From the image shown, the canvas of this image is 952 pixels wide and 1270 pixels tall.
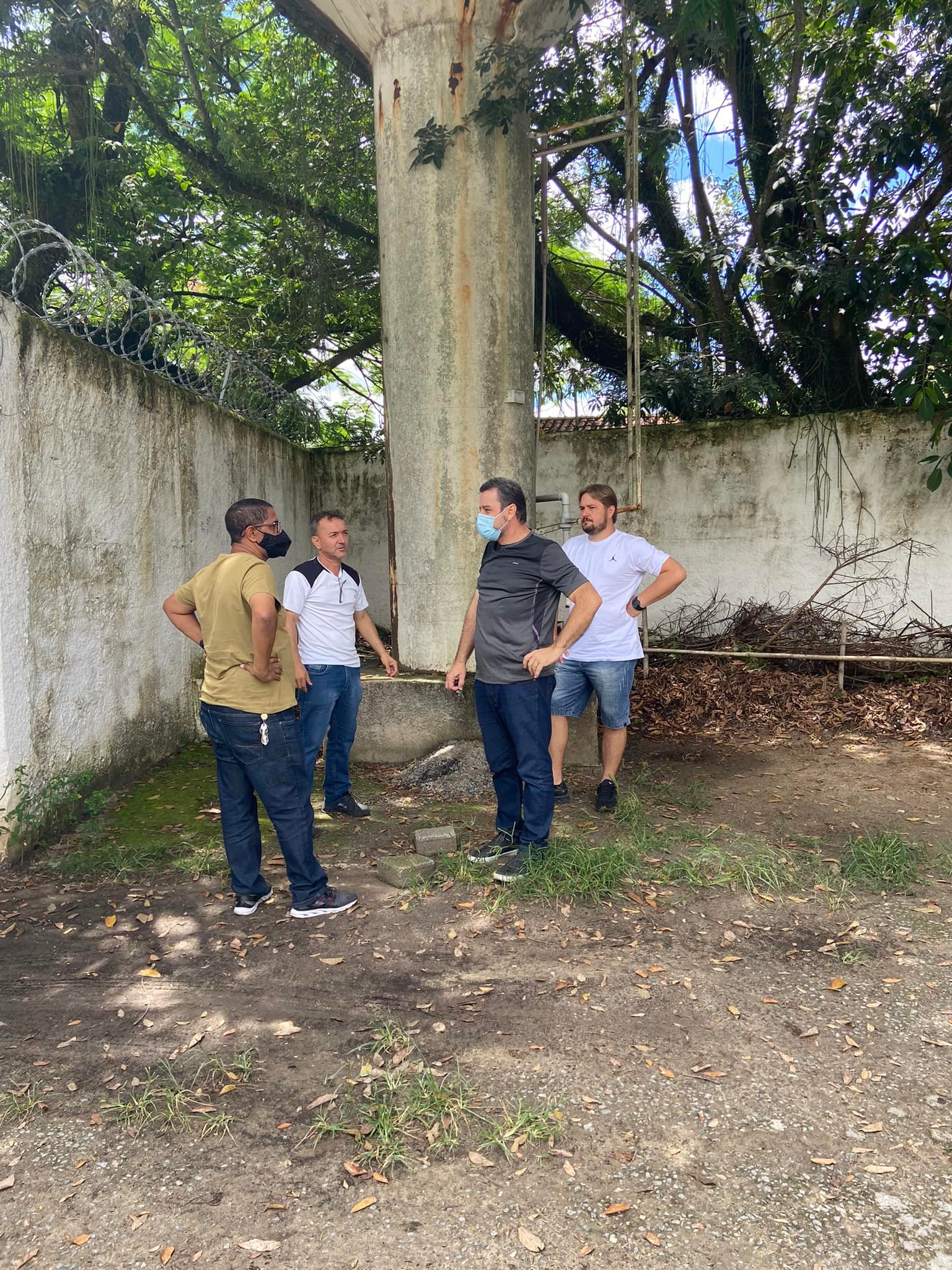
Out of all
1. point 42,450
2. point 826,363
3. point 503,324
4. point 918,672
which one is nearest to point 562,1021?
Result: point 42,450

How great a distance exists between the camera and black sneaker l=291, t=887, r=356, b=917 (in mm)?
3670

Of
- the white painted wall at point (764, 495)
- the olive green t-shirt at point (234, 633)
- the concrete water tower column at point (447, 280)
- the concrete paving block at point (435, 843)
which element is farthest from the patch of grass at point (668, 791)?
the white painted wall at point (764, 495)

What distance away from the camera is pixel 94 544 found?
16.0 feet

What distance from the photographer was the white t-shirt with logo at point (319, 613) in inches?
184

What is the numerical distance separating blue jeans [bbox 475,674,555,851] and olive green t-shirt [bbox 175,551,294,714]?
3.21 feet

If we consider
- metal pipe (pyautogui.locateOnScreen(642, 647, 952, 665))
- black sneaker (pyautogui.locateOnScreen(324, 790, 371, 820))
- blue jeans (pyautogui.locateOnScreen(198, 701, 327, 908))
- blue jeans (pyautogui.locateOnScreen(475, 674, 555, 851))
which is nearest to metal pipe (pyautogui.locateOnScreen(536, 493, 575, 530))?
metal pipe (pyautogui.locateOnScreen(642, 647, 952, 665))

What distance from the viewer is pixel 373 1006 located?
301 centimetres

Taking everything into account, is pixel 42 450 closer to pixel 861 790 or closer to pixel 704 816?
pixel 704 816

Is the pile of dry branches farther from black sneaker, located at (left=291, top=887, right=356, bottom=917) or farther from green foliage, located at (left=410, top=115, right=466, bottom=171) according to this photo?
green foliage, located at (left=410, top=115, right=466, bottom=171)

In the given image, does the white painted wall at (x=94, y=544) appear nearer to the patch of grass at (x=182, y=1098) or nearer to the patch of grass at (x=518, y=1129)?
the patch of grass at (x=182, y=1098)

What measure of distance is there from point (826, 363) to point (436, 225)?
454cm

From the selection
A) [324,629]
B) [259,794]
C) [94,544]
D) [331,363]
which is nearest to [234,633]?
[259,794]

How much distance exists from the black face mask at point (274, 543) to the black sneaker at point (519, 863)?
5.81ft

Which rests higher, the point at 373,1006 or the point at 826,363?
the point at 826,363
